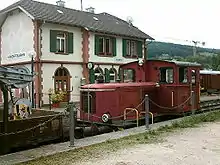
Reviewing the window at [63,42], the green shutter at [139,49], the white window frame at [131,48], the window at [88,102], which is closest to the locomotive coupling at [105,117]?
the window at [88,102]

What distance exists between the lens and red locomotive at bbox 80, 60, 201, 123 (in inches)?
424

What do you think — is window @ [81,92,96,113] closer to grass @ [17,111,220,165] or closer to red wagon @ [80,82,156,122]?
red wagon @ [80,82,156,122]

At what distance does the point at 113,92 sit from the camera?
1070 centimetres

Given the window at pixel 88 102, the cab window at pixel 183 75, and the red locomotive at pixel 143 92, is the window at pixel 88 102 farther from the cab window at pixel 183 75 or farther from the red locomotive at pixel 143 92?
the cab window at pixel 183 75

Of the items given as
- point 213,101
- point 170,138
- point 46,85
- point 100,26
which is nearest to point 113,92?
point 170,138

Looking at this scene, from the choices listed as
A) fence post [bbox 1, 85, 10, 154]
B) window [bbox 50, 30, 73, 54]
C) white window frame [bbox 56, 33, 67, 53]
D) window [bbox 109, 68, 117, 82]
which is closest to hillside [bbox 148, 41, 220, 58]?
window [bbox 109, 68, 117, 82]

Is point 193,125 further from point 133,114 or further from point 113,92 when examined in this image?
point 113,92

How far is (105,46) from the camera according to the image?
2545cm

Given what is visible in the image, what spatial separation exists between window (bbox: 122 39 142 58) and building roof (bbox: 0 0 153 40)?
2.24ft

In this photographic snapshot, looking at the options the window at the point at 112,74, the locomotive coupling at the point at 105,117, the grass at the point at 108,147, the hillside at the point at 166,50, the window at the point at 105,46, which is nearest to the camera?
the grass at the point at 108,147

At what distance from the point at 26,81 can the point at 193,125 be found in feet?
19.1

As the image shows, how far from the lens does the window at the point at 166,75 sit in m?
12.5

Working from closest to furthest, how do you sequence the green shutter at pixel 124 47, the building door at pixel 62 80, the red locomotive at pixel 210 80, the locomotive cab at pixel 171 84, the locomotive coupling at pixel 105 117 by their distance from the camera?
1. the locomotive coupling at pixel 105 117
2. the locomotive cab at pixel 171 84
3. the building door at pixel 62 80
4. the green shutter at pixel 124 47
5. the red locomotive at pixel 210 80

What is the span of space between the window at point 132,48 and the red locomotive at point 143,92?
1357 cm
